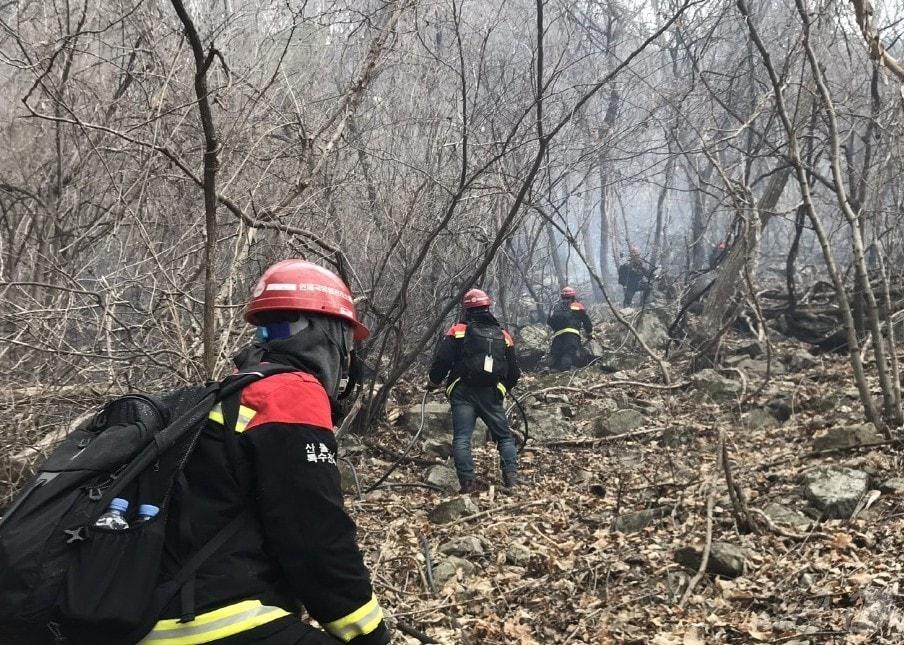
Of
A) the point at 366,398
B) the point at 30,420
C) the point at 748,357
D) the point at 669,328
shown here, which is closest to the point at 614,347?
the point at 669,328

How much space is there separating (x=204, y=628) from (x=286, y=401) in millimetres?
595

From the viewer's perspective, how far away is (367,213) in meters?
9.27

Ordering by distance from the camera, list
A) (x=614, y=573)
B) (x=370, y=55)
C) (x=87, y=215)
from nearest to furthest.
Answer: (x=614, y=573), (x=370, y=55), (x=87, y=215)

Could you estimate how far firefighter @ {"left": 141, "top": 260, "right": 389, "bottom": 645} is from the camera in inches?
70.2

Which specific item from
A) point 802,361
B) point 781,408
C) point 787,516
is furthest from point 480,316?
point 802,361

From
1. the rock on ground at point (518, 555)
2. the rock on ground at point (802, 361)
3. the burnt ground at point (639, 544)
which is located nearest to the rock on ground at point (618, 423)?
the burnt ground at point (639, 544)

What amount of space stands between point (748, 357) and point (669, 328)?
2.14 metres

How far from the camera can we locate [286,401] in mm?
1933

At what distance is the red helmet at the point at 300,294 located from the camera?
234 centimetres

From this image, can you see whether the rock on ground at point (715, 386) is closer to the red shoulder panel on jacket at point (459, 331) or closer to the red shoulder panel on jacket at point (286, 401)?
the red shoulder panel on jacket at point (459, 331)

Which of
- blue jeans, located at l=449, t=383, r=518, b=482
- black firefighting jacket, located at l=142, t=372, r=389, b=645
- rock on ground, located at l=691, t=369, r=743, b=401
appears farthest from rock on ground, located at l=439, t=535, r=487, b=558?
rock on ground, located at l=691, t=369, r=743, b=401

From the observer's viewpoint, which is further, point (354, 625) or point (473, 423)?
point (473, 423)

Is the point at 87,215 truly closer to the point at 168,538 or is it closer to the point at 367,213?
the point at 367,213

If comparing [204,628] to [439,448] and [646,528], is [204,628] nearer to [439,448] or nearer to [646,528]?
[646,528]
